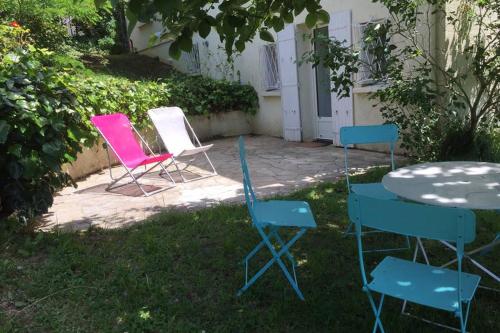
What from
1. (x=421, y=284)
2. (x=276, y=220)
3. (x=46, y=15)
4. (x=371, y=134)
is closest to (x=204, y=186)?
(x=371, y=134)

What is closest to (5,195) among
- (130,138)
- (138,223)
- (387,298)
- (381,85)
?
(138,223)

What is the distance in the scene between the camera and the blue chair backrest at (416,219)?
6.26ft

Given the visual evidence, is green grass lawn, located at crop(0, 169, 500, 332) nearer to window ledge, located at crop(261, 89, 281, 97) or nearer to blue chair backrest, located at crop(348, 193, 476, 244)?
blue chair backrest, located at crop(348, 193, 476, 244)

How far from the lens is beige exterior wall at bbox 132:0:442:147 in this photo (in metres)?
7.52

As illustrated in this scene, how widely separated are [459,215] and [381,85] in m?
5.53

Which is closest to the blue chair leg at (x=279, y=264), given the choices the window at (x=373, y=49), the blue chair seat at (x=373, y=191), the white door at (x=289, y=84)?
the blue chair seat at (x=373, y=191)

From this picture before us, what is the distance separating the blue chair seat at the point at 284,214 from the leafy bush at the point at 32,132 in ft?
6.88

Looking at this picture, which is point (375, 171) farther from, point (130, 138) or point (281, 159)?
point (130, 138)

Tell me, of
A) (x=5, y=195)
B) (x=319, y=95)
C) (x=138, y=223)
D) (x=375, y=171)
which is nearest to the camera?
(x=5, y=195)

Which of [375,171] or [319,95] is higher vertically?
[319,95]

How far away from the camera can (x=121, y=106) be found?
7.71 metres

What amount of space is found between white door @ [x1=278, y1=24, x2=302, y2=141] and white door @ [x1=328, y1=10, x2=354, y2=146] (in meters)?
0.95

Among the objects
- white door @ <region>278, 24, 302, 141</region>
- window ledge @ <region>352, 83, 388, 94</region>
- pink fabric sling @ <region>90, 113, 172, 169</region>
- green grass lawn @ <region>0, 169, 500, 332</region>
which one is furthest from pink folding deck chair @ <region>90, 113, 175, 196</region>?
white door @ <region>278, 24, 302, 141</region>

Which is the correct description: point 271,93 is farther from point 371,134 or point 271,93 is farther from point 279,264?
point 279,264
